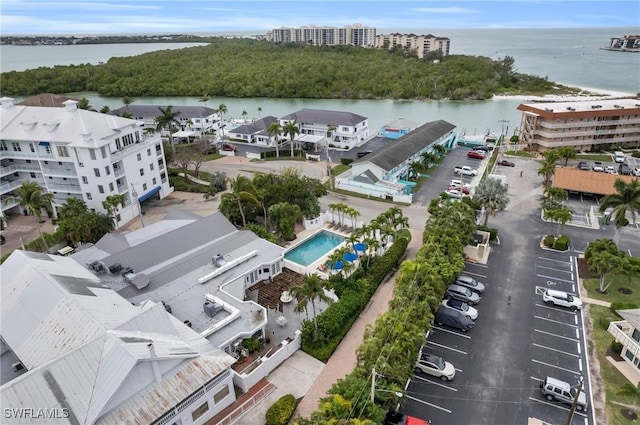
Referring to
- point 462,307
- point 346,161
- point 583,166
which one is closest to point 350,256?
point 462,307

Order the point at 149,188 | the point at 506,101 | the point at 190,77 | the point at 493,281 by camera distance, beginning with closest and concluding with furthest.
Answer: the point at 493,281 → the point at 149,188 → the point at 506,101 → the point at 190,77

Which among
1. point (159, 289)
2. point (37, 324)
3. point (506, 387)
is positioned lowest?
point (506, 387)

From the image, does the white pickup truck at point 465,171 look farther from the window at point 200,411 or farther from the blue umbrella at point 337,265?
the window at point 200,411

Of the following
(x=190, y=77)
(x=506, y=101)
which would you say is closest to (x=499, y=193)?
(x=506, y=101)

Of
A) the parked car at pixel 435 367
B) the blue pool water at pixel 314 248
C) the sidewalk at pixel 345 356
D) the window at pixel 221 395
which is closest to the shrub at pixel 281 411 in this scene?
the sidewalk at pixel 345 356

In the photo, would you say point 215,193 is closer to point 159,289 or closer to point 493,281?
point 159,289

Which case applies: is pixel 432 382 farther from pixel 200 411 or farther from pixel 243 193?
pixel 243 193
